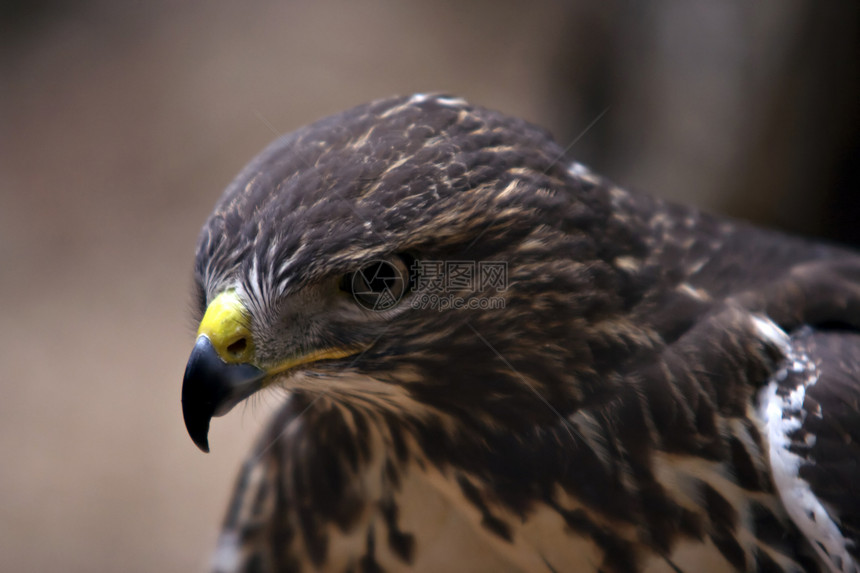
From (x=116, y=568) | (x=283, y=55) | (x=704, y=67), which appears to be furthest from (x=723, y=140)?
(x=283, y=55)

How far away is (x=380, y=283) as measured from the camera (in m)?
1.72

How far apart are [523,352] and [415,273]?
0.32m

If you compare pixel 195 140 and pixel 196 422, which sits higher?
pixel 195 140

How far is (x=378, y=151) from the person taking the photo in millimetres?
1723

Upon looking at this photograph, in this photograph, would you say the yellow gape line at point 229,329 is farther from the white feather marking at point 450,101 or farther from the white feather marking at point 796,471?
the white feather marking at point 796,471

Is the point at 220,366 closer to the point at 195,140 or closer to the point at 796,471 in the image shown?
the point at 796,471

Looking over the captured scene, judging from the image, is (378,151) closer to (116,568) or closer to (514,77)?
(116,568)

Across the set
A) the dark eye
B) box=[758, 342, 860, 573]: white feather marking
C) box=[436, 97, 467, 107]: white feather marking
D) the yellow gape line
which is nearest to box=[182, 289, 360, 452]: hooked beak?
the yellow gape line

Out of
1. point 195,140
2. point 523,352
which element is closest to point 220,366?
point 523,352

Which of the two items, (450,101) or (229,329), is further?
(450,101)

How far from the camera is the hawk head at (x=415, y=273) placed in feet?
5.47

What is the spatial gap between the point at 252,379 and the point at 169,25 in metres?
5.90

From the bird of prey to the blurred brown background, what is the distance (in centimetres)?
43

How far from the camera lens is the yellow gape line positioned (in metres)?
1.67
